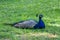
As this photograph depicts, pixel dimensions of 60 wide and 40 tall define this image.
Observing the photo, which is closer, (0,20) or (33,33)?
(33,33)

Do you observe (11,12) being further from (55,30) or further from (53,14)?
(55,30)

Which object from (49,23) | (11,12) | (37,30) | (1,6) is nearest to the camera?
(37,30)

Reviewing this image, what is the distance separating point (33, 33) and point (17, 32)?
1.67ft

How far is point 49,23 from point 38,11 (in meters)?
2.93

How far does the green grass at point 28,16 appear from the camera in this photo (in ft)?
32.4

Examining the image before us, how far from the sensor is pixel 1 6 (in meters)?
15.8

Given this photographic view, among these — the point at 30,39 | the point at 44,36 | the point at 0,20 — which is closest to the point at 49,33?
the point at 44,36

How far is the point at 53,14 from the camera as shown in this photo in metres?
14.3

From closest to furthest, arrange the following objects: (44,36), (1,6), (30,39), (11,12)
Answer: (30,39) < (44,36) < (11,12) < (1,6)

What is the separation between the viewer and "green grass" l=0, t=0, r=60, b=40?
988 centimetres

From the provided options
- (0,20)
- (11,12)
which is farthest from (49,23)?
(11,12)

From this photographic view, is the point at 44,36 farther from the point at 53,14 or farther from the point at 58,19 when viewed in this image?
the point at 53,14

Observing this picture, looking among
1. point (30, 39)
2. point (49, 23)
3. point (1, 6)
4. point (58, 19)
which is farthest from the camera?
point (1, 6)

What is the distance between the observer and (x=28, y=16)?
1369 cm
